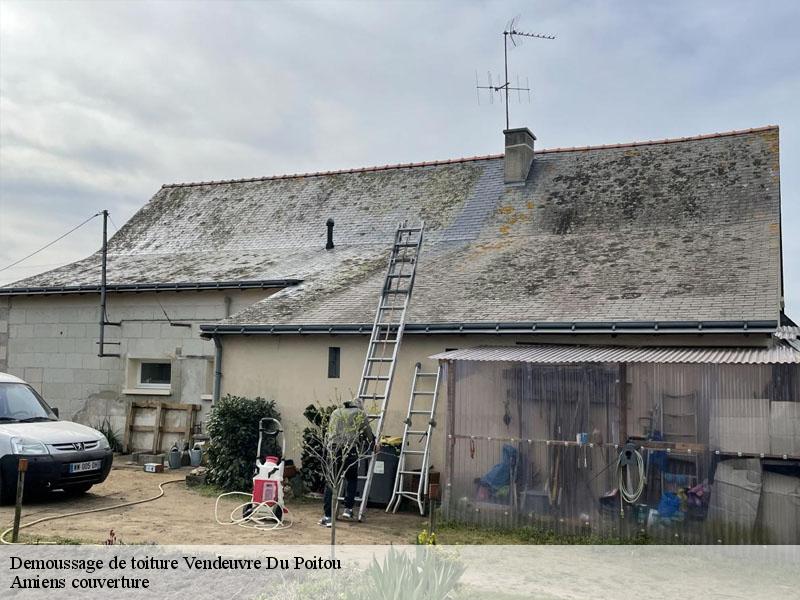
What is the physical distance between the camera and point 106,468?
437 inches

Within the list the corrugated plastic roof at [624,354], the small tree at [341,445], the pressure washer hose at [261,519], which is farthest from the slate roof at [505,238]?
the pressure washer hose at [261,519]

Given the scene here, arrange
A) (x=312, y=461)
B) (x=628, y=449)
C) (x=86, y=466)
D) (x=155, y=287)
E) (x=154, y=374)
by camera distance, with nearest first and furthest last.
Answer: (x=628, y=449) → (x=86, y=466) → (x=312, y=461) → (x=155, y=287) → (x=154, y=374)

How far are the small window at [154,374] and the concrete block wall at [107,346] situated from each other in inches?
9.0

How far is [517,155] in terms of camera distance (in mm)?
16828

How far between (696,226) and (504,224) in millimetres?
3596

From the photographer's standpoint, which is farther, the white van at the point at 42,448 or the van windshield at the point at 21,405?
the van windshield at the point at 21,405

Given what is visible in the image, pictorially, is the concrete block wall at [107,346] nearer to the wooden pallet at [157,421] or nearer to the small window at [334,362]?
the wooden pallet at [157,421]

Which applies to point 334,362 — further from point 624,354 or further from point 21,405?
point 624,354

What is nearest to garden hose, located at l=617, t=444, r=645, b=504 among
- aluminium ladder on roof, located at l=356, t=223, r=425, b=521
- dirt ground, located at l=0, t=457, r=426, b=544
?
dirt ground, located at l=0, t=457, r=426, b=544

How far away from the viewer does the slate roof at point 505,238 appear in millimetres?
11289

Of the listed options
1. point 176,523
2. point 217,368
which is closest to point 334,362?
point 217,368

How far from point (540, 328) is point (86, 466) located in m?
6.44

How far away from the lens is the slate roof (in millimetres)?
11289

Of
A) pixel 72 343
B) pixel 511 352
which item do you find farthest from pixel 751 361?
pixel 72 343
